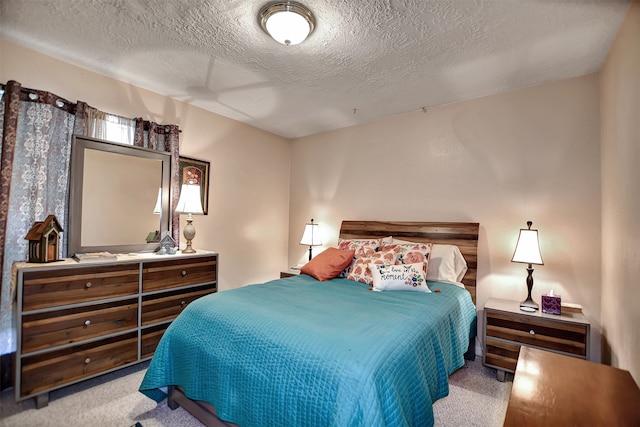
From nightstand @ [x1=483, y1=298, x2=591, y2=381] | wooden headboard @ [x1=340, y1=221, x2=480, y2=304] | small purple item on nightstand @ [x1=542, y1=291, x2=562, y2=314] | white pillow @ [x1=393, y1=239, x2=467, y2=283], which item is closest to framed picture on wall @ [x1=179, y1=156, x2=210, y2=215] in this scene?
wooden headboard @ [x1=340, y1=221, x2=480, y2=304]

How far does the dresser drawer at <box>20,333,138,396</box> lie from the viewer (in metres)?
1.87

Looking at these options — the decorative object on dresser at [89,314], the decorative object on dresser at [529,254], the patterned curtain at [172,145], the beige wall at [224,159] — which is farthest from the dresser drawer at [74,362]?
the decorative object on dresser at [529,254]

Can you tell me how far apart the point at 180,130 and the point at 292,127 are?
1.43 meters

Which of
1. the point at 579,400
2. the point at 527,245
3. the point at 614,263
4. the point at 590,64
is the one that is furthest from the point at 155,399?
A: the point at 590,64

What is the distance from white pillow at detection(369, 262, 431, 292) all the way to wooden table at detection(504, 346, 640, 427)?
3.39 feet

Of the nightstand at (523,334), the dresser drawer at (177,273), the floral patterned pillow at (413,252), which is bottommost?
the nightstand at (523,334)

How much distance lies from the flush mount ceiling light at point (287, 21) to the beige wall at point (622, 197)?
1.78 meters

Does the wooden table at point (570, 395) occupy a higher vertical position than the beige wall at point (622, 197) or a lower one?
lower

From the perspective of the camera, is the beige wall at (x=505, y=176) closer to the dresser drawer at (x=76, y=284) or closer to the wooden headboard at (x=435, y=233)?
the wooden headboard at (x=435, y=233)

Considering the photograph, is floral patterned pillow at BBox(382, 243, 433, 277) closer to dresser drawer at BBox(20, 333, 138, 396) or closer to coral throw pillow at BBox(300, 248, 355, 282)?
coral throw pillow at BBox(300, 248, 355, 282)

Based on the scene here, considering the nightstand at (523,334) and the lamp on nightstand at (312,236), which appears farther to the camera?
the lamp on nightstand at (312,236)

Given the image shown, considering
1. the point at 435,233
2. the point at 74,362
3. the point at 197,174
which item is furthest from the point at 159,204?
the point at 435,233

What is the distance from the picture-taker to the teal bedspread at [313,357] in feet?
3.93

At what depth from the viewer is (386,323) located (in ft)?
5.29
